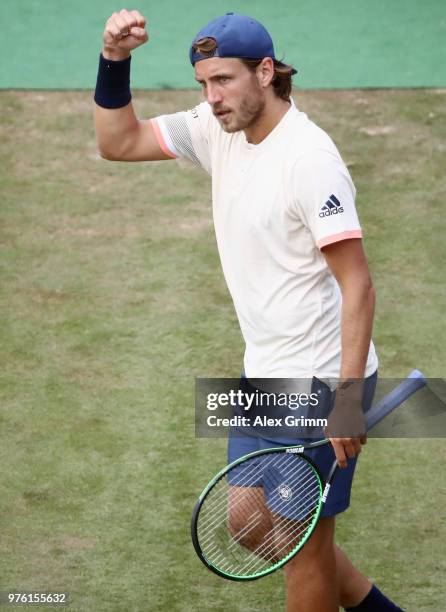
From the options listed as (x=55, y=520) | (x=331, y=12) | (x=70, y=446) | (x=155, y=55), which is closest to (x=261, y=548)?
(x=55, y=520)

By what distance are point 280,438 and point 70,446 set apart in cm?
195

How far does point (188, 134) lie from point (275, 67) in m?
0.54

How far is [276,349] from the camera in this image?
4.27 metres

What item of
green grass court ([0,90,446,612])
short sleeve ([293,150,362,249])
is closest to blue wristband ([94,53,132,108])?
short sleeve ([293,150,362,249])

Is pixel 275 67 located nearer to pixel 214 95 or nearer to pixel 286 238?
pixel 214 95

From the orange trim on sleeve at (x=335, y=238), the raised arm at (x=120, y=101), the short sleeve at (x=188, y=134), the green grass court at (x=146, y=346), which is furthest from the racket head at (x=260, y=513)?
the raised arm at (x=120, y=101)

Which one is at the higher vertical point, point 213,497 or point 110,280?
point 213,497

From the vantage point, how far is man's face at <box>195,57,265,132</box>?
4.16 metres

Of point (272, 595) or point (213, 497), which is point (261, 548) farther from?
point (272, 595)

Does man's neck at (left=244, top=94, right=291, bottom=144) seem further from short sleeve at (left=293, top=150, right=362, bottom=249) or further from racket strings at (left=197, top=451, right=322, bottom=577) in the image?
racket strings at (left=197, top=451, right=322, bottom=577)

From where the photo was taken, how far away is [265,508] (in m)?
4.38

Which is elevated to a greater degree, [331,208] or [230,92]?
[230,92]

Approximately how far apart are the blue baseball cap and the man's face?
0.03m

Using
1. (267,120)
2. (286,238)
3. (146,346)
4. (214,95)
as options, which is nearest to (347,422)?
(286,238)
